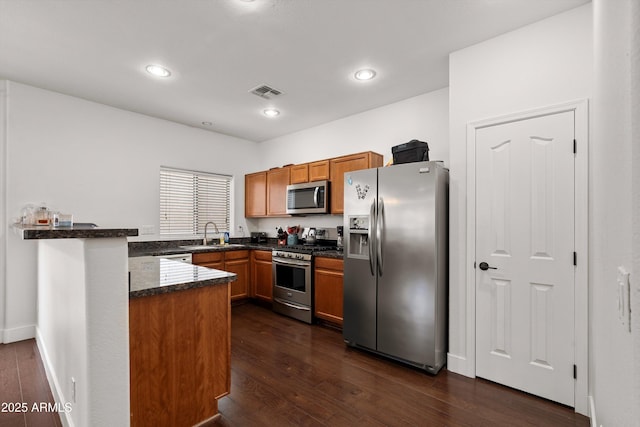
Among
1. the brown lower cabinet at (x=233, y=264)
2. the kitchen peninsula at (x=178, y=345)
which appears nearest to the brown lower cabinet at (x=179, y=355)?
the kitchen peninsula at (x=178, y=345)

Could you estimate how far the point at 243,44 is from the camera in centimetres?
251

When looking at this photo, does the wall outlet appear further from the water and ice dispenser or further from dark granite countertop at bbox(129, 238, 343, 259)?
the water and ice dispenser

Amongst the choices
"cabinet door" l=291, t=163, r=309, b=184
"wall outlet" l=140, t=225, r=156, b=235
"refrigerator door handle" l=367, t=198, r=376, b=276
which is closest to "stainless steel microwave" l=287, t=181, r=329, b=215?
"cabinet door" l=291, t=163, r=309, b=184

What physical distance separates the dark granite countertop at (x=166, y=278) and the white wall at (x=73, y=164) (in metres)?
2.05

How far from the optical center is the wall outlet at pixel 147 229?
4117 millimetres

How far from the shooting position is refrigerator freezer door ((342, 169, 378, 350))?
2.90 m

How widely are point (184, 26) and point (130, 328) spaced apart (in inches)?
87.4

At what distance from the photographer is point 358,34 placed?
7.77ft

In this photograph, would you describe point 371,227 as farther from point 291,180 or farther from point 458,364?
point 291,180

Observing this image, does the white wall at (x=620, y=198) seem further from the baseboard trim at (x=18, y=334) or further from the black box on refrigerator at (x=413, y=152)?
the baseboard trim at (x=18, y=334)

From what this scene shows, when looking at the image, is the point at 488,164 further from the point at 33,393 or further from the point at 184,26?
the point at 33,393

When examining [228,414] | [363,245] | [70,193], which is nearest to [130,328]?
[228,414]

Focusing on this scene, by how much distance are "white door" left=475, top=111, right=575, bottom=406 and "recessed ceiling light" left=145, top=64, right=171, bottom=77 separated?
3082mm

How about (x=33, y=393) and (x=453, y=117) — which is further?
(x=453, y=117)
